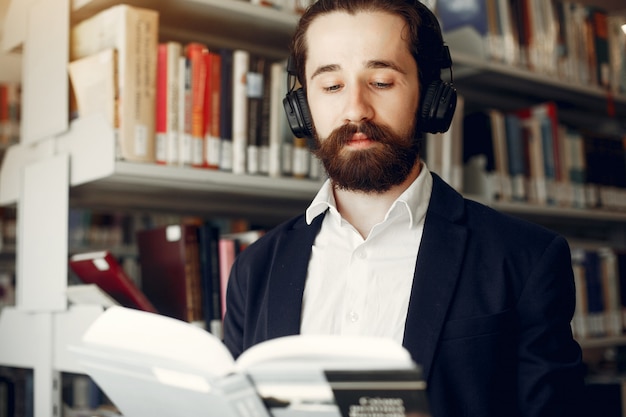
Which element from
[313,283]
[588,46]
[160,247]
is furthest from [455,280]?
[588,46]

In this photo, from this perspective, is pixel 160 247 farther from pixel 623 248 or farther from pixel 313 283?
pixel 623 248

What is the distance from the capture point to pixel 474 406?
105cm

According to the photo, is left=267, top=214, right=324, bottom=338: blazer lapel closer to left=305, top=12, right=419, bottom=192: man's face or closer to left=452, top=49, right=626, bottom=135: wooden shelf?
left=305, top=12, right=419, bottom=192: man's face

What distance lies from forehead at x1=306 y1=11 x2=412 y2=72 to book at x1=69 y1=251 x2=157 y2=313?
613 millimetres

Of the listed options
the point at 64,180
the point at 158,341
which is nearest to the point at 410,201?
the point at 158,341

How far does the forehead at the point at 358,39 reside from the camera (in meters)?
1.19

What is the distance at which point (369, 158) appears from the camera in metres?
1.17

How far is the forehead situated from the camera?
119 cm

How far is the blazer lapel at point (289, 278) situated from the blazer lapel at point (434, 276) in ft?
0.66

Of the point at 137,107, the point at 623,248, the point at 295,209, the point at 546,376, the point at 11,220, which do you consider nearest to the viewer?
the point at 546,376

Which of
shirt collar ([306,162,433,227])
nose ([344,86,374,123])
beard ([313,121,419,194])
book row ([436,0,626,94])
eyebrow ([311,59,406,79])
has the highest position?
book row ([436,0,626,94])

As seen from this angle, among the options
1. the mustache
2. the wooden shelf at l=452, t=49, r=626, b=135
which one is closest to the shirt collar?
the mustache

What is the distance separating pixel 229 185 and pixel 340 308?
56 centimetres

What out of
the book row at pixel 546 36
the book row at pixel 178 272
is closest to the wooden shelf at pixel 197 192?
the book row at pixel 178 272
